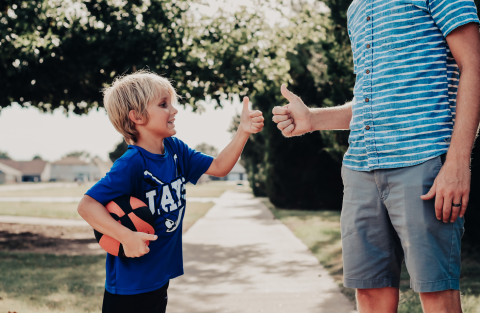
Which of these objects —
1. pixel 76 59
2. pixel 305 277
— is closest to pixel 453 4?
pixel 305 277

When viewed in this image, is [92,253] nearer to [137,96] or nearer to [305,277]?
[305,277]

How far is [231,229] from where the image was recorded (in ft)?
37.8

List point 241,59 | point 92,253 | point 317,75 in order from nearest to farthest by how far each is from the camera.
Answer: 1. point 92,253
2. point 241,59
3. point 317,75

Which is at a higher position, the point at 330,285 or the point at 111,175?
the point at 111,175

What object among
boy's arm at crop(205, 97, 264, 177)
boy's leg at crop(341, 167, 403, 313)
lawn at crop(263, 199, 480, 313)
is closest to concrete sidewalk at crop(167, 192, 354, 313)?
lawn at crop(263, 199, 480, 313)

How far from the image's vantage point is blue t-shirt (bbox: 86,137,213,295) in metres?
2.12

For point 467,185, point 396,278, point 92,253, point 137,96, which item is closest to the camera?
point 467,185

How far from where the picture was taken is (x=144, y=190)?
2.24 meters

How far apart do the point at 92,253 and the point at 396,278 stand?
7.22 meters

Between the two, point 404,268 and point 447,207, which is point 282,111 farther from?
point 404,268

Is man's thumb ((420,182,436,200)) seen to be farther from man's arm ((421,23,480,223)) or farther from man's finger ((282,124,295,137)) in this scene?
man's finger ((282,124,295,137))

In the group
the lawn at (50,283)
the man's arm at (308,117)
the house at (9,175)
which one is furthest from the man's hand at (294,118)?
the house at (9,175)

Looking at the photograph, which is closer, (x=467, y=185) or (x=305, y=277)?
(x=467, y=185)

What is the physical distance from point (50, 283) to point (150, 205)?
3992 mm
